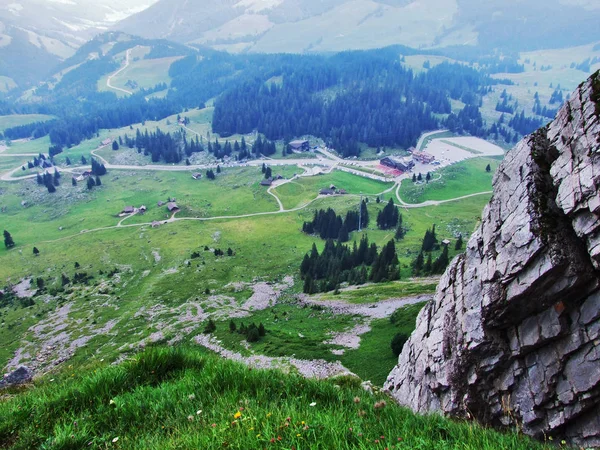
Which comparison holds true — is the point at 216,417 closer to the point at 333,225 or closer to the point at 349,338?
the point at 349,338

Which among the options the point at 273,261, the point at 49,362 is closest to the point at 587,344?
Answer: the point at 49,362

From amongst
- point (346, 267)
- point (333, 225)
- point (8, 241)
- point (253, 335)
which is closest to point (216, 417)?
point (253, 335)

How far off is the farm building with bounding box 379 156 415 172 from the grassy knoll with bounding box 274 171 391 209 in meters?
19.8

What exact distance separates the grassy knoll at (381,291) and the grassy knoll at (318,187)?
265 feet

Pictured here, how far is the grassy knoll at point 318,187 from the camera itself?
522 ft

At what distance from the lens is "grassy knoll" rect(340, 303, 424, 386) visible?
41406mm

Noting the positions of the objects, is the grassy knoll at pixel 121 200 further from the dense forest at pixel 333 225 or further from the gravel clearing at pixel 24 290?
the gravel clearing at pixel 24 290

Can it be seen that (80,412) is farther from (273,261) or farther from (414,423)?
(273,261)

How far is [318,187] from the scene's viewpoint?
167 metres

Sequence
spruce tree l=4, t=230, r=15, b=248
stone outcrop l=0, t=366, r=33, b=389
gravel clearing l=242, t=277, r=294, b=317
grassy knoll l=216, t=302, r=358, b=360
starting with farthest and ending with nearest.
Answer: spruce tree l=4, t=230, r=15, b=248 → gravel clearing l=242, t=277, r=294, b=317 → stone outcrop l=0, t=366, r=33, b=389 → grassy knoll l=216, t=302, r=358, b=360

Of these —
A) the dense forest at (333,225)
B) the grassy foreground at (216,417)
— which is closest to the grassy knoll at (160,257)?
the dense forest at (333,225)

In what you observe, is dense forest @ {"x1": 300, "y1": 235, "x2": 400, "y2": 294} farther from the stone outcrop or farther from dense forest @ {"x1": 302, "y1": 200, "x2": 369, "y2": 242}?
the stone outcrop

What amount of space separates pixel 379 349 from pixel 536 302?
113 feet

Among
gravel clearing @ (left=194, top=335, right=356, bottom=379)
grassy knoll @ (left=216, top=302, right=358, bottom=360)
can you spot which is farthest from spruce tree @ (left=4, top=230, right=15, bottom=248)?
gravel clearing @ (left=194, top=335, right=356, bottom=379)
